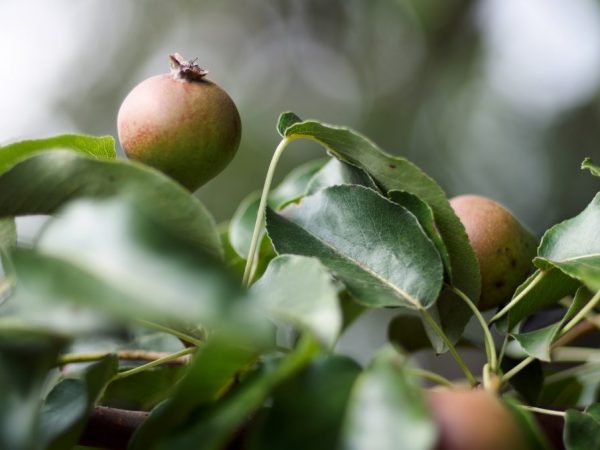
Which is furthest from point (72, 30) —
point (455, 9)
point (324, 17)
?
point (455, 9)

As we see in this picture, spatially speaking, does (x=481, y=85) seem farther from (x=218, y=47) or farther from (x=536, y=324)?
(x=536, y=324)

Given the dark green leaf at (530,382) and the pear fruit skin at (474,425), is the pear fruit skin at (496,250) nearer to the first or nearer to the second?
the dark green leaf at (530,382)

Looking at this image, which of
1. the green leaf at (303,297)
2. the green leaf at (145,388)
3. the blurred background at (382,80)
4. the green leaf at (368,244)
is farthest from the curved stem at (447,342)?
the blurred background at (382,80)

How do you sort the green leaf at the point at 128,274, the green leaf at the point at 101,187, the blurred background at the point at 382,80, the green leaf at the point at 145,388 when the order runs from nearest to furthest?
1. the green leaf at the point at 128,274
2. the green leaf at the point at 101,187
3. the green leaf at the point at 145,388
4. the blurred background at the point at 382,80

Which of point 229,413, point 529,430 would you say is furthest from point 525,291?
point 229,413

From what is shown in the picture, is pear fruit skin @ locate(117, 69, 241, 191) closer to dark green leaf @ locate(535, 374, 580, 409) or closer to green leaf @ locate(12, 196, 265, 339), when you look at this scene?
green leaf @ locate(12, 196, 265, 339)

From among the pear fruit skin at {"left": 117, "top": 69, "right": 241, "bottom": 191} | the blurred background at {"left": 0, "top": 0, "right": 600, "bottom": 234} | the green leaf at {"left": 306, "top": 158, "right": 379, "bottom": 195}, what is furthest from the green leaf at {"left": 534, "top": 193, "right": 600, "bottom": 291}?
the blurred background at {"left": 0, "top": 0, "right": 600, "bottom": 234}

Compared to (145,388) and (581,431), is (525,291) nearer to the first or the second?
(581,431)
